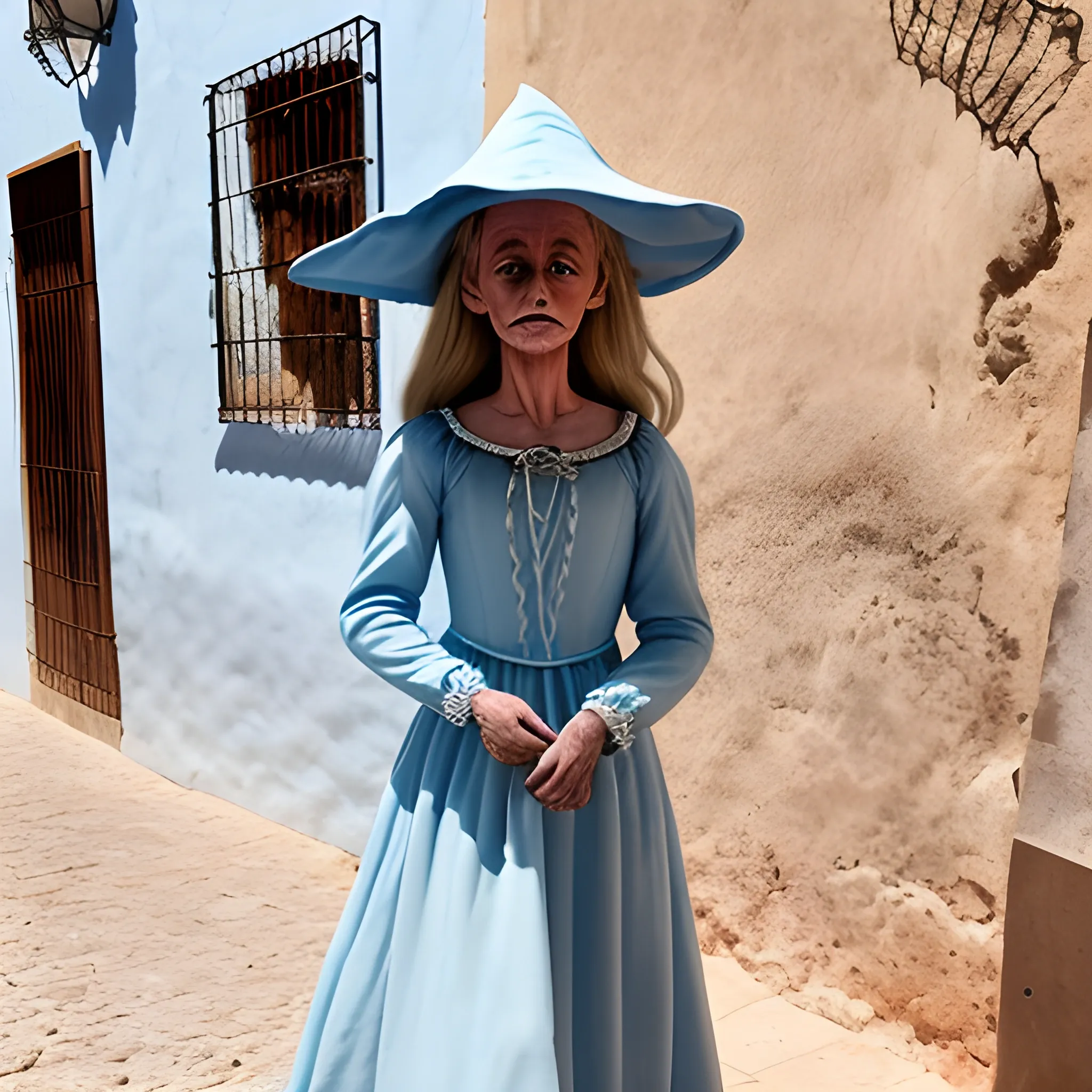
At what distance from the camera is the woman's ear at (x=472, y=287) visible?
1895 millimetres

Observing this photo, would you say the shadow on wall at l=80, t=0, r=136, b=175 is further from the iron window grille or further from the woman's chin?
the woman's chin

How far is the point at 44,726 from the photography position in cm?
638

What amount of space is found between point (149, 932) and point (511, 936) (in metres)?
2.64

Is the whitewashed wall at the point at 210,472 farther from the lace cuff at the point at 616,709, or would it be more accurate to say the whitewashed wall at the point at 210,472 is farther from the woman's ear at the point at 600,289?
the lace cuff at the point at 616,709

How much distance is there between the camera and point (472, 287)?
75.5 inches

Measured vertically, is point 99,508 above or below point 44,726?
above

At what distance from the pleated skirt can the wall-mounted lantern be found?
477 cm

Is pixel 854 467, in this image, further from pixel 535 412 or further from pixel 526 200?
pixel 526 200

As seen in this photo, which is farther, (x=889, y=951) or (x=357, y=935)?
(x=889, y=951)

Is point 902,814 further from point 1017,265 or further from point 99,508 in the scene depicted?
point 99,508

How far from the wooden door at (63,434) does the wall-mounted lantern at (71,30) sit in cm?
42

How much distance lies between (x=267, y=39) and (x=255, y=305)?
3.40ft

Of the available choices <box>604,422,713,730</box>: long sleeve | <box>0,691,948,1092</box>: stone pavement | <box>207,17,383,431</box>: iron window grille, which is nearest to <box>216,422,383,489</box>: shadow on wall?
<box>207,17,383,431</box>: iron window grille

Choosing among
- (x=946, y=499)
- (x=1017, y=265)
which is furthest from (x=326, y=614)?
(x=1017, y=265)
